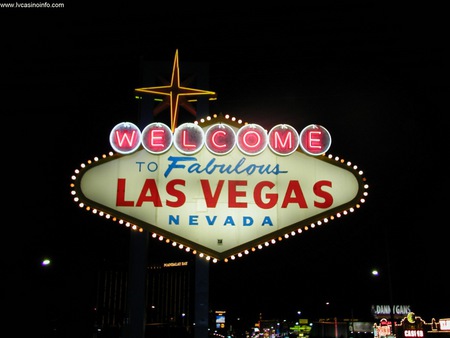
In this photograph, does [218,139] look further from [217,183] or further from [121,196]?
[121,196]

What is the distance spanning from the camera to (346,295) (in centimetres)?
8019

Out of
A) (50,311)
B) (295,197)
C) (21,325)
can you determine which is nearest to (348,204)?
(295,197)

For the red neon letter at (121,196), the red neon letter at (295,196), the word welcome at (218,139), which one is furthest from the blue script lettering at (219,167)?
the red neon letter at (121,196)

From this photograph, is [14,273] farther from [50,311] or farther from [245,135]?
[245,135]

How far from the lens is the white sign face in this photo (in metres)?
10.6

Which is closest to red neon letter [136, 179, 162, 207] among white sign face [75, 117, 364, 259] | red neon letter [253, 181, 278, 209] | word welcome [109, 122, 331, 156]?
white sign face [75, 117, 364, 259]

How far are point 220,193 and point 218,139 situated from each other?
3.59 ft

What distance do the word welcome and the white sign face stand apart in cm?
18

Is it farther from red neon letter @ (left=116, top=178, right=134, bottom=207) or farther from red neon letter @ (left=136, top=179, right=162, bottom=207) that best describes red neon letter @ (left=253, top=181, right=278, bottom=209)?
red neon letter @ (left=116, top=178, right=134, bottom=207)

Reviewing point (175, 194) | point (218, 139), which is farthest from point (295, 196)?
point (175, 194)

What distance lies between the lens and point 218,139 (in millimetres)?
10953

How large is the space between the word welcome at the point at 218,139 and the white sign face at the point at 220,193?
6.9 inches

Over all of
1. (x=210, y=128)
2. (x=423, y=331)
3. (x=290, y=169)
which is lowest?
(x=423, y=331)

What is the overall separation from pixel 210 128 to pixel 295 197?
2.22m
